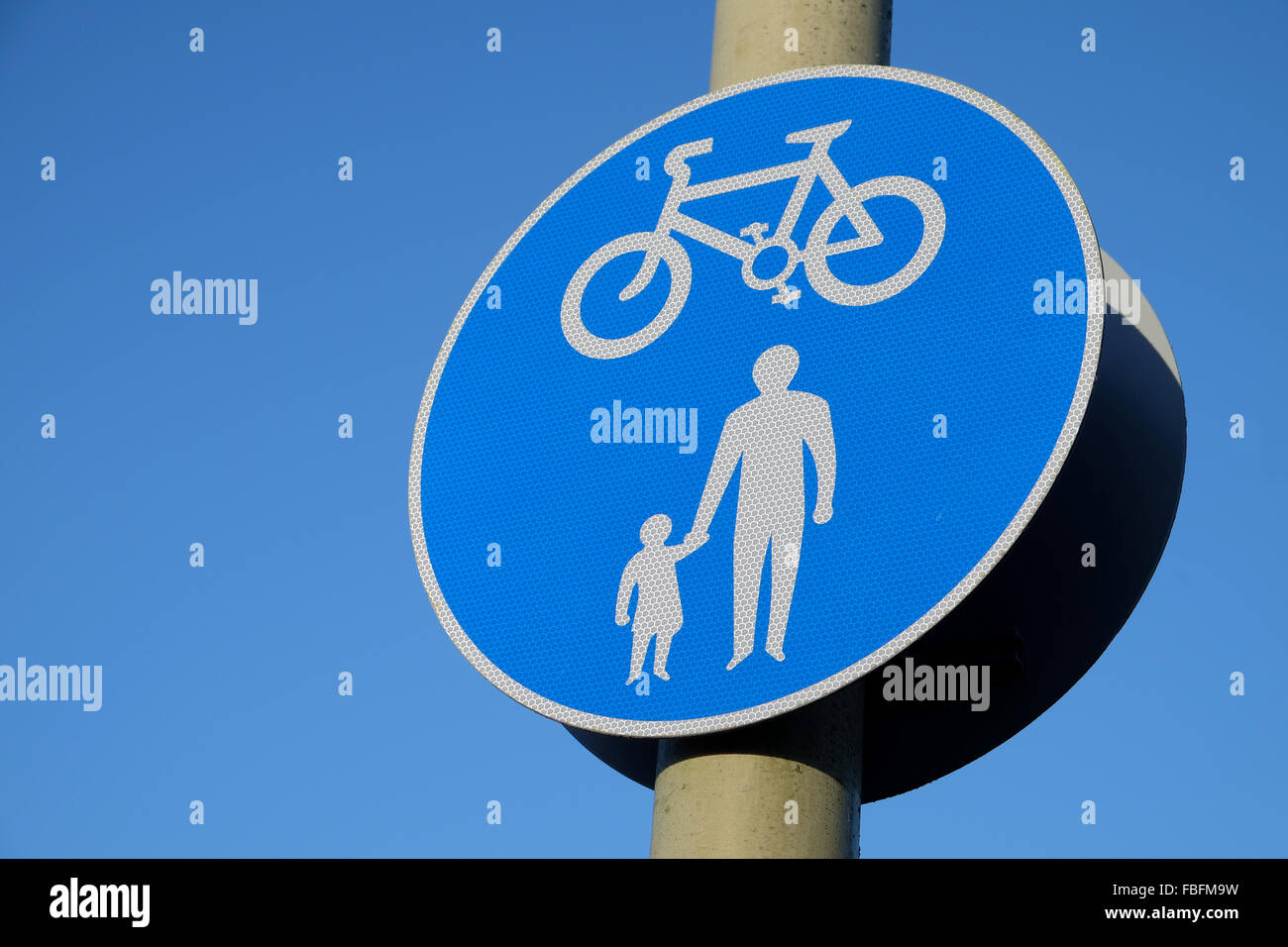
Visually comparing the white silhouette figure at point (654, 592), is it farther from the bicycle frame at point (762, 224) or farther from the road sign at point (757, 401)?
the bicycle frame at point (762, 224)

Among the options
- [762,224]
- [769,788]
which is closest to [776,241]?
[762,224]

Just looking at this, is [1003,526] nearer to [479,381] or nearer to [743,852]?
[743,852]

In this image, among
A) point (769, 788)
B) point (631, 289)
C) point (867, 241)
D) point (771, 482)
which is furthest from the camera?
point (631, 289)

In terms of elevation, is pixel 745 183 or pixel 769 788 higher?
pixel 745 183

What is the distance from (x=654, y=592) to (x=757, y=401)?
0.58 metres

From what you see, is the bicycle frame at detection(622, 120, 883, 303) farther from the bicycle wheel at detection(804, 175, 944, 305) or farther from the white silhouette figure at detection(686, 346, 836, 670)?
the white silhouette figure at detection(686, 346, 836, 670)

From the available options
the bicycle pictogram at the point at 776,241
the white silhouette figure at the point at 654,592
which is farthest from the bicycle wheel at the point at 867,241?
the white silhouette figure at the point at 654,592

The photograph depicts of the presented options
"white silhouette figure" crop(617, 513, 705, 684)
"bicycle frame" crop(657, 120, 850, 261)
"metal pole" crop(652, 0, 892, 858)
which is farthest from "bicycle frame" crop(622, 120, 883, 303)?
"metal pole" crop(652, 0, 892, 858)

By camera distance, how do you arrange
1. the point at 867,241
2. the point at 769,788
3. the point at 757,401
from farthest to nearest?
1. the point at 867,241
2. the point at 757,401
3. the point at 769,788

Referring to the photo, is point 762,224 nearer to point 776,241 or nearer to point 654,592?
point 776,241

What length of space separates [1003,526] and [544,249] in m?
1.87

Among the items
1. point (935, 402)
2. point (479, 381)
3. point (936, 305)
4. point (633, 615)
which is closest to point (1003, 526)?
point (935, 402)

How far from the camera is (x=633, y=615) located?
14.3 feet

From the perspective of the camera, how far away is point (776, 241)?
15.5 feet
